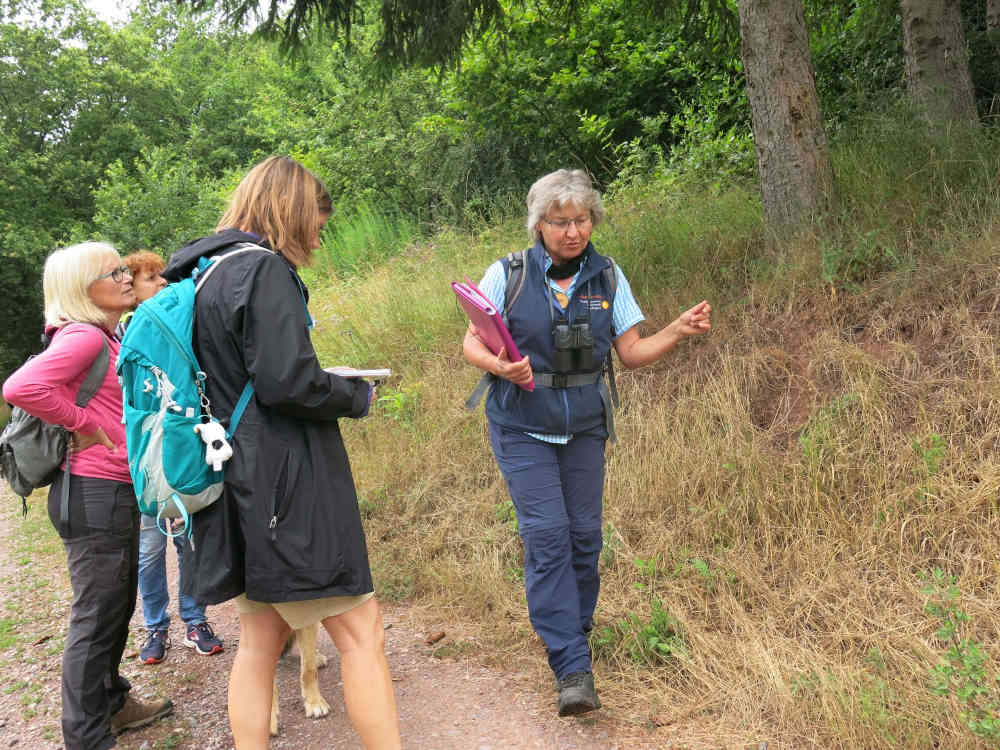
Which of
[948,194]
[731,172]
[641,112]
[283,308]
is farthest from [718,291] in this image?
[641,112]

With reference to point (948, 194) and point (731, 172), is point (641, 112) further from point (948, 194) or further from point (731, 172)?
point (948, 194)

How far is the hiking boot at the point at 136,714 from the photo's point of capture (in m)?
3.85

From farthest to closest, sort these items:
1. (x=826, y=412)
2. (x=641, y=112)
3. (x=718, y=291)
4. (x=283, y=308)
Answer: (x=641, y=112), (x=718, y=291), (x=826, y=412), (x=283, y=308)

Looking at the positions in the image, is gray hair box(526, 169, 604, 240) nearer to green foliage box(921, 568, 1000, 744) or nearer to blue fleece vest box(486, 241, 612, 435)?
blue fleece vest box(486, 241, 612, 435)

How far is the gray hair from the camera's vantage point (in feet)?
11.6

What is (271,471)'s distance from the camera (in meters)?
2.64

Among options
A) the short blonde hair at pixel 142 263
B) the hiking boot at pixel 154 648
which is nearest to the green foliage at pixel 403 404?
the hiking boot at pixel 154 648

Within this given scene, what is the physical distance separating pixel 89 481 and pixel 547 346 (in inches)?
80.3

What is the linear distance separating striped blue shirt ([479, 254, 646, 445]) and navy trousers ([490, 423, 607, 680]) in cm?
6

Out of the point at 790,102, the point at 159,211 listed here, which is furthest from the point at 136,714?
the point at 159,211

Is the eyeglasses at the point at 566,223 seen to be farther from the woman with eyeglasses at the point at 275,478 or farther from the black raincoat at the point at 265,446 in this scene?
the black raincoat at the point at 265,446

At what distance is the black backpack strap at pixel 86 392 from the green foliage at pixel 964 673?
3.43 meters

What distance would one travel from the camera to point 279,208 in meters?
2.83

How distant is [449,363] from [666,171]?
3.47 metres
